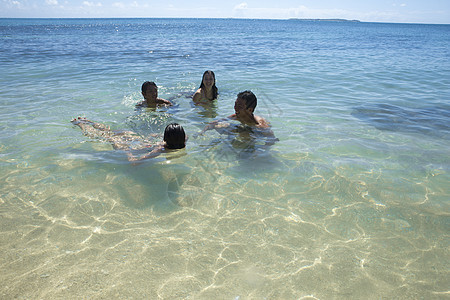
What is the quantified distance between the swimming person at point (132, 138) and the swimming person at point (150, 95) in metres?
1.50

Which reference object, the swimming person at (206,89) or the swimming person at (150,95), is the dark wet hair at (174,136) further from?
the swimming person at (206,89)

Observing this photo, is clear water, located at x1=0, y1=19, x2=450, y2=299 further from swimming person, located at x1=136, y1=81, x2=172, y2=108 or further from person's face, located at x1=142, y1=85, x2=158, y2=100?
person's face, located at x1=142, y1=85, x2=158, y2=100

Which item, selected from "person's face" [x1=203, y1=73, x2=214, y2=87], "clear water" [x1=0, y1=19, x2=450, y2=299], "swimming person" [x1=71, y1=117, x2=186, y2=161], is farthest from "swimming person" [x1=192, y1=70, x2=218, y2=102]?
"swimming person" [x1=71, y1=117, x2=186, y2=161]

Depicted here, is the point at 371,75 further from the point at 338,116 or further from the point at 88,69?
the point at 88,69

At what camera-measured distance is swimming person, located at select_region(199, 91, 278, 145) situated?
5.67 metres

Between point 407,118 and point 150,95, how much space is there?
6498mm

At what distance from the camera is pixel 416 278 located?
275cm

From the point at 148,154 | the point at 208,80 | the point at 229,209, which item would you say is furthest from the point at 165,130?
the point at 208,80

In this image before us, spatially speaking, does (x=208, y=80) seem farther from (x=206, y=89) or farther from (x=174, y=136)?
(x=174, y=136)

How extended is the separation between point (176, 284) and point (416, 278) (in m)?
2.23

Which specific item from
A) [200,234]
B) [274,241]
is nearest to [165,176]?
[200,234]

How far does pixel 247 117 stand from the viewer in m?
5.90

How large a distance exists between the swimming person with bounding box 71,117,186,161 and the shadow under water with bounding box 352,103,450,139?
4615 millimetres

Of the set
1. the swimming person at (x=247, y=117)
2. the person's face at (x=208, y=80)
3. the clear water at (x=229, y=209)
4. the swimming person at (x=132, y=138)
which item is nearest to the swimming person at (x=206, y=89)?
the person's face at (x=208, y=80)
